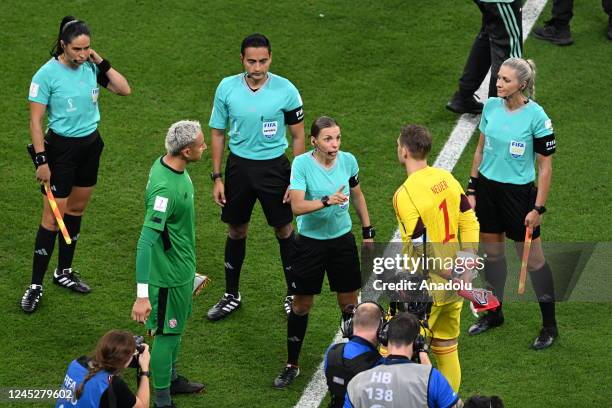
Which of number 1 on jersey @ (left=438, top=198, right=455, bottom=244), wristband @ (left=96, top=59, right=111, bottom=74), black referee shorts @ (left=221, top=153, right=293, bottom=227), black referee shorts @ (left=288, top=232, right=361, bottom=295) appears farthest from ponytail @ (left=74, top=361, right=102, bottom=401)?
wristband @ (left=96, top=59, right=111, bottom=74)

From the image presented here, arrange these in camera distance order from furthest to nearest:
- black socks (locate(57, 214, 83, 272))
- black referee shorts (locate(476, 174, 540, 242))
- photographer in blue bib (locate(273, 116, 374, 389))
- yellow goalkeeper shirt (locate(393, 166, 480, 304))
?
black socks (locate(57, 214, 83, 272)) → black referee shorts (locate(476, 174, 540, 242)) → photographer in blue bib (locate(273, 116, 374, 389)) → yellow goalkeeper shirt (locate(393, 166, 480, 304))

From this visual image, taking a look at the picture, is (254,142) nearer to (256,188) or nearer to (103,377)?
(256,188)

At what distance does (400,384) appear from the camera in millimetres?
5922

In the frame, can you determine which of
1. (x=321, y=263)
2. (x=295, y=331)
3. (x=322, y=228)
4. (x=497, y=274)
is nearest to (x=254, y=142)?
(x=322, y=228)

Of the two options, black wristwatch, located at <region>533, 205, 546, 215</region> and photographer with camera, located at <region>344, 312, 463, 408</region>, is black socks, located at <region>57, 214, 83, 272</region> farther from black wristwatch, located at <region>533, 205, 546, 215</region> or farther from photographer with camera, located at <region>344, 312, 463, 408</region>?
photographer with camera, located at <region>344, 312, 463, 408</region>

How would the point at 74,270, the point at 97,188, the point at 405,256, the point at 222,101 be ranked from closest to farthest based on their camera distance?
1. the point at 405,256
2. the point at 222,101
3. the point at 74,270
4. the point at 97,188

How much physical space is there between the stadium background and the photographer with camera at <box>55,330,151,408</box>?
5.28 ft

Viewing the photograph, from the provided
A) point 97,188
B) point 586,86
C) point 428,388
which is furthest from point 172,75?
point 428,388

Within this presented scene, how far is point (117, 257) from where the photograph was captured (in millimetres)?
9508

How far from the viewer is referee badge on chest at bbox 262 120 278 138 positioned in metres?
8.58

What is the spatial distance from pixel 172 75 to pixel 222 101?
328 centimetres

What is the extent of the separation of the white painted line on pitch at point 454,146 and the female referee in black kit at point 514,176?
1227 millimetres

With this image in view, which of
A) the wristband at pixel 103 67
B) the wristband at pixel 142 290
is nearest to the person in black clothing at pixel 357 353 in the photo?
the wristband at pixel 142 290

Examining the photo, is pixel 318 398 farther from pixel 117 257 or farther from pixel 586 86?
pixel 586 86
